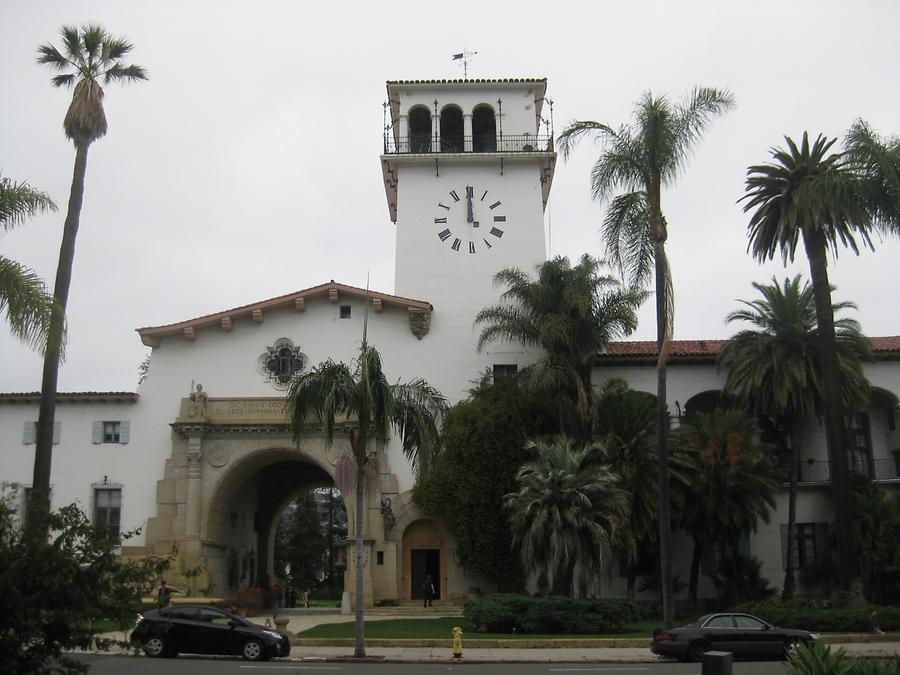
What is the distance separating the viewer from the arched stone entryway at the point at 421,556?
117 ft

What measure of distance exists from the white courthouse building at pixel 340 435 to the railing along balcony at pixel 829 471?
0.23 ft

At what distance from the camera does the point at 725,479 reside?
1257 inches

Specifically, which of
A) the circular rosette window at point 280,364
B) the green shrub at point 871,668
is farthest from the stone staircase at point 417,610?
the green shrub at point 871,668

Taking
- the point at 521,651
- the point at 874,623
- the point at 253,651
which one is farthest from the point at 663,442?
the point at 253,651

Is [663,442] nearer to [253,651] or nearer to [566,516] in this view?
[566,516]

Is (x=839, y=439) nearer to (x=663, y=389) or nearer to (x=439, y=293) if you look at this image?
(x=663, y=389)

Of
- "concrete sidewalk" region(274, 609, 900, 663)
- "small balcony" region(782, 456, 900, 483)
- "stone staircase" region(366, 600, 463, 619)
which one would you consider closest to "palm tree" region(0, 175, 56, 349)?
"concrete sidewalk" region(274, 609, 900, 663)

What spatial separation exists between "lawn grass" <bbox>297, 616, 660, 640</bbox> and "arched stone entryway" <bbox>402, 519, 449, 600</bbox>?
15.0ft

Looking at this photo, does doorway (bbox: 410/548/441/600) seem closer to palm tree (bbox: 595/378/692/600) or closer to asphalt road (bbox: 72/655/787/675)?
palm tree (bbox: 595/378/692/600)

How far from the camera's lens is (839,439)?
3066 cm

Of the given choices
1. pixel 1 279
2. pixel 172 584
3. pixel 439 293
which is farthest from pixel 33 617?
pixel 439 293

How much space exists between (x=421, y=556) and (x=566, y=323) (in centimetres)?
1077

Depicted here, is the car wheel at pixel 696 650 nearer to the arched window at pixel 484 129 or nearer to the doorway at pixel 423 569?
the doorway at pixel 423 569

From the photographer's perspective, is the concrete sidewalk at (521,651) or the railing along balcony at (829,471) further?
the railing along balcony at (829,471)
